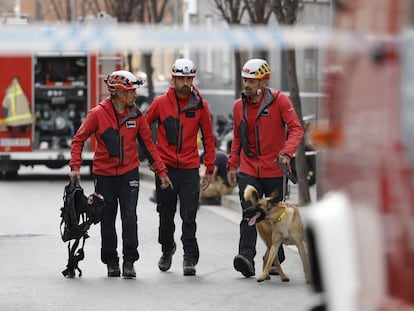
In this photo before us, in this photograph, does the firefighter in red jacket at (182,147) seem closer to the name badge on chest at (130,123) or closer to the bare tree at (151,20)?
the name badge on chest at (130,123)

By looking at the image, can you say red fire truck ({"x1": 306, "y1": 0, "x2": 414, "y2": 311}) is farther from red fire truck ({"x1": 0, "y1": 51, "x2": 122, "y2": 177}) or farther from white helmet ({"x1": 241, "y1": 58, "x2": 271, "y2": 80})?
red fire truck ({"x1": 0, "y1": 51, "x2": 122, "y2": 177})

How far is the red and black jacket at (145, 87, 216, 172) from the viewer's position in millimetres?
12477

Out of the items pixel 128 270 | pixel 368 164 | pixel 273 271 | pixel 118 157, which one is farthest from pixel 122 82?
pixel 368 164

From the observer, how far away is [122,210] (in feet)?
40.4

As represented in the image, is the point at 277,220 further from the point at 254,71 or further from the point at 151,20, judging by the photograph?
the point at 151,20

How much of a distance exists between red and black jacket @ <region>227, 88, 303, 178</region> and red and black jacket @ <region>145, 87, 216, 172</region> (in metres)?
0.50

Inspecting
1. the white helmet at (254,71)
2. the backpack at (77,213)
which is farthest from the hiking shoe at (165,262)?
the white helmet at (254,71)

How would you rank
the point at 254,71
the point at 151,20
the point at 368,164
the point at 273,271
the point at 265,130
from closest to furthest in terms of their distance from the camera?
the point at 368,164 < the point at 254,71 < the point at 265,130 < the point at 273,271 < the point at 151,20

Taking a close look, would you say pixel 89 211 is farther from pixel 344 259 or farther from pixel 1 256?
pixel 344 259

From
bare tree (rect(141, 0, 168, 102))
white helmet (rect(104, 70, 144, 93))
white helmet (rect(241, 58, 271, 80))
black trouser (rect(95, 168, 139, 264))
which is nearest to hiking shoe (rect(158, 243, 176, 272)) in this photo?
black trouser (rect(95, 168, 139, 264))

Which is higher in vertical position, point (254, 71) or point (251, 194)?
point (254, 71)

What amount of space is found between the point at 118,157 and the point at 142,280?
43.7 inches

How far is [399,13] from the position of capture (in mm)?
4555

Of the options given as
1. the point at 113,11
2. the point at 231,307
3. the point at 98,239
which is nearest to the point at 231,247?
the point at 98,239
